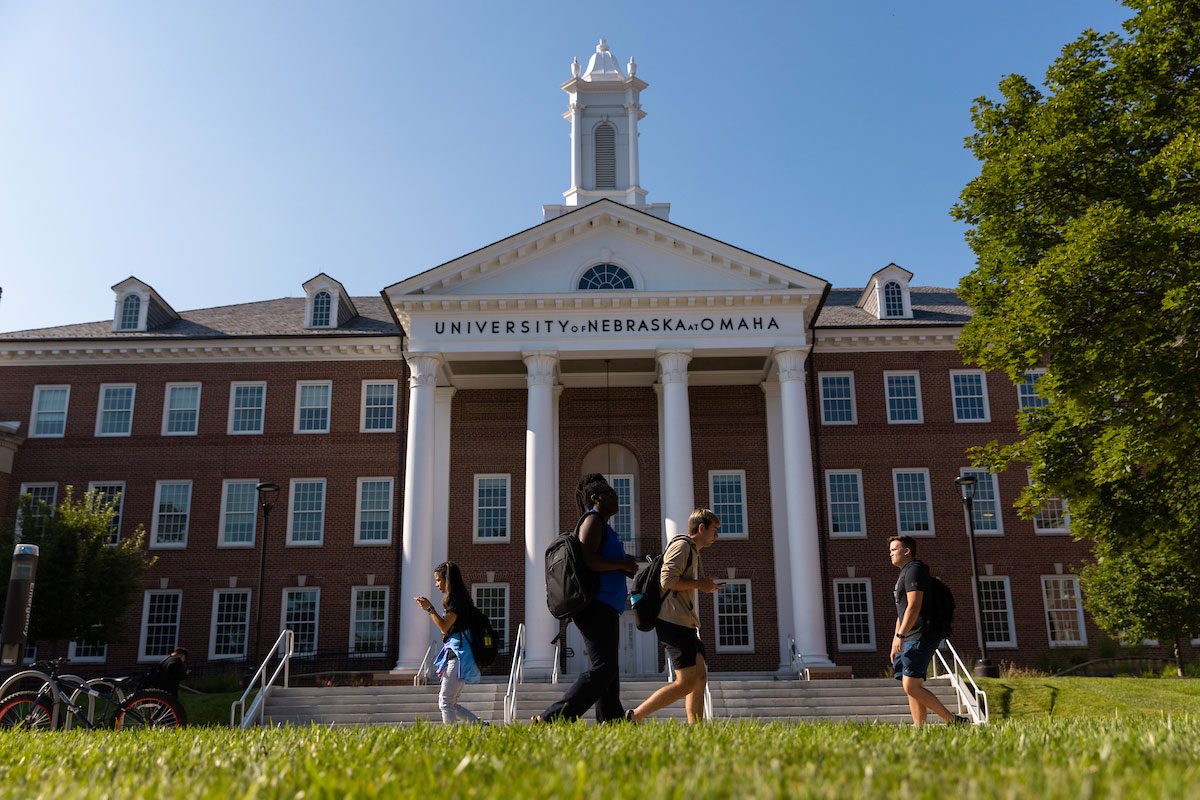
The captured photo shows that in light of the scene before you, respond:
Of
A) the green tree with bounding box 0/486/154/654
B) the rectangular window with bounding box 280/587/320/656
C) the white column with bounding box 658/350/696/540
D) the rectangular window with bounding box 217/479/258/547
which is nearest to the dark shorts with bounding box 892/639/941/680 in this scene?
the white column with bounding box 658/350/696/540

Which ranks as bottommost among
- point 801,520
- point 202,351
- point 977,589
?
point 977,589

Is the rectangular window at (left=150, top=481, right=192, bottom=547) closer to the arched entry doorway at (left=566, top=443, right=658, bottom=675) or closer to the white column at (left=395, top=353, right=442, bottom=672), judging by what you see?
the white column at (left=395, top=353, right=442, bottom=672)

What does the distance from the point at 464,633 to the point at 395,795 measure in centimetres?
791

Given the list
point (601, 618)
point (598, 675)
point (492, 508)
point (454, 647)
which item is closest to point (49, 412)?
point (492, 508)

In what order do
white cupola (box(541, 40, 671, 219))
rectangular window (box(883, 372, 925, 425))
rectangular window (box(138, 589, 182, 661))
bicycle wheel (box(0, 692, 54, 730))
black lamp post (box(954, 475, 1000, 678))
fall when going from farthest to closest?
white cupola (box(541, 40, 671, 219)) < rectangular window (box(883, 372, 925, 425)) < rectangular window (box(138, 589, 182, 661)) < black lamp post (box(954, 475, 1000, 678)) < bicycle wheel (box(0, 692, 54, 730))

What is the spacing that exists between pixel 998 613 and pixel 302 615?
22.3 metres

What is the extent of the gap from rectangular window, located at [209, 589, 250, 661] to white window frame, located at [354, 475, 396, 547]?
3927mm

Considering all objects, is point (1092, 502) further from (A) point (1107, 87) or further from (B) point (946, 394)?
(B) point (946, 394)

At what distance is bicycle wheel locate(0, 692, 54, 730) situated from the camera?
1052 cm

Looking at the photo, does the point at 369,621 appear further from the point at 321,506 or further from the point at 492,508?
the point at 492,508

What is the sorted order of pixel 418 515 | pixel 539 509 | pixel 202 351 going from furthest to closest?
pixel 202 351, pixel 418 515, pixel 539 509

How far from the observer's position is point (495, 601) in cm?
3122

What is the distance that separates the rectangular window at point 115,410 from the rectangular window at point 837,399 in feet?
77.3

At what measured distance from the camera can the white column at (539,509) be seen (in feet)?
85.1
